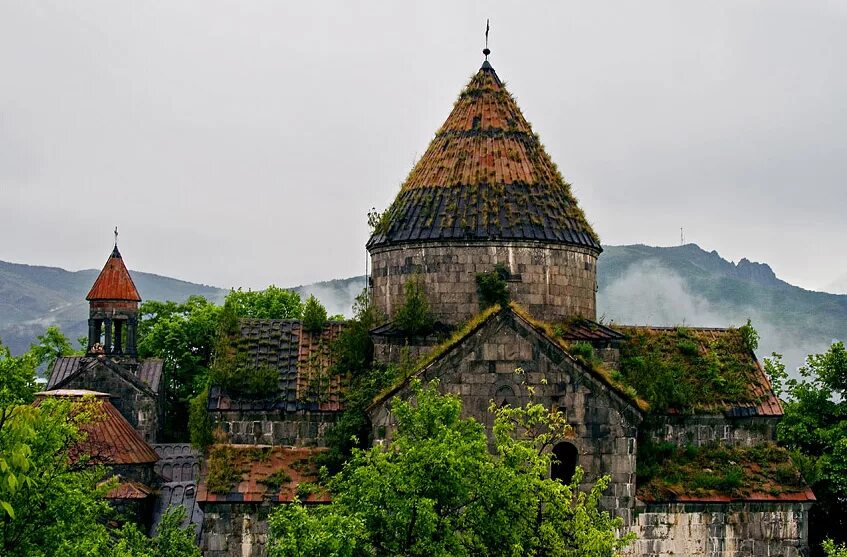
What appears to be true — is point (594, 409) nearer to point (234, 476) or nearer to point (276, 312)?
point (234, 476)

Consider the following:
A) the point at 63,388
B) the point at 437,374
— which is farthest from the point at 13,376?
the point at 437,374

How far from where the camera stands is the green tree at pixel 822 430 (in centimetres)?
2702

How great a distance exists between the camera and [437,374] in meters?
21.0

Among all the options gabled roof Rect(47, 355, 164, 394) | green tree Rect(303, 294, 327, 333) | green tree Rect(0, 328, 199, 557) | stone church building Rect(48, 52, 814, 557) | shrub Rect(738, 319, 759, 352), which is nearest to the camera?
green tree Rect(0, 328, 199, 557)

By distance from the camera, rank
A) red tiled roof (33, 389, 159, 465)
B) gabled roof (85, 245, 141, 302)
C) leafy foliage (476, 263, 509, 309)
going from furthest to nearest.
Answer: gabled roof (85, 245, 141, 302)
red tiled roof (33, 389, 159, 465)
leafy foliage (476, 263, 509, 309)

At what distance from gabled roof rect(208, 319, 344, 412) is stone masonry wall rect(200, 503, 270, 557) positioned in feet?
6.54

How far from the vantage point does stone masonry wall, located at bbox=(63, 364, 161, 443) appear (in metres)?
40.1

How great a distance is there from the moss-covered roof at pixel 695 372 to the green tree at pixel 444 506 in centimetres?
653

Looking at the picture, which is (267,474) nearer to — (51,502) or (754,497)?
(51,502)

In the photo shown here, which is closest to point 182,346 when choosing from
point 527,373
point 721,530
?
point 527,373

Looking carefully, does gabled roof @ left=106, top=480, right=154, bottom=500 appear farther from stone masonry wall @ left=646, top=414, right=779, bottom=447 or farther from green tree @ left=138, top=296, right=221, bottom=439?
stone masonry wall @ left=646, top=414, right=779, bottom=447

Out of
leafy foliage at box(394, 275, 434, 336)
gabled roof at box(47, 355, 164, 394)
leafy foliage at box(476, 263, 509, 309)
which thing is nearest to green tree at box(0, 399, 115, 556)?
leafy foliage at box(394, 275, 434, 336)

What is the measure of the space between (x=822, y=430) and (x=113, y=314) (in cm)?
2571

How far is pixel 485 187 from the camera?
2400cm
